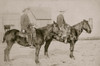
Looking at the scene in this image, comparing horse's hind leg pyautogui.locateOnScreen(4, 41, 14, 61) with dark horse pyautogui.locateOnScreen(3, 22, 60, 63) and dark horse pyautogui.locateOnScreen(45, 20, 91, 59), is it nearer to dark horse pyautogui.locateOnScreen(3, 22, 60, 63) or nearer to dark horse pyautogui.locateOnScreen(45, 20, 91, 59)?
dark horse pyautogui.locateOnScreen(3, 22, 60, 63)

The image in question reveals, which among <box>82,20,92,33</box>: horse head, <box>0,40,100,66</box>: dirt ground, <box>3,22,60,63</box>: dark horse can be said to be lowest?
<box>0,40,100,66</box>: dirt ground

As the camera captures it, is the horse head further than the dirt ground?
Yes

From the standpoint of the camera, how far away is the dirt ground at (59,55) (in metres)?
1.87

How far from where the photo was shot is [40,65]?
1.88 m

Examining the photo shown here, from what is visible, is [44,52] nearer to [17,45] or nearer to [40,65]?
[40,65]

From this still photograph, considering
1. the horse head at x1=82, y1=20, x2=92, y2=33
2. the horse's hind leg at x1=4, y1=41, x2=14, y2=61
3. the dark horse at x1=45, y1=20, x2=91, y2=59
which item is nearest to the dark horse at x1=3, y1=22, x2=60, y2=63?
the horse's hind leg at x1=4, y1=41, x2=14, y2=61

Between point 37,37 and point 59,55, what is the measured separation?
0.26m

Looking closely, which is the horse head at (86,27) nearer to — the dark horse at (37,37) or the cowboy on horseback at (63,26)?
the cowboy on horseback at (63,26)

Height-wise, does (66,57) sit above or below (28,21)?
below

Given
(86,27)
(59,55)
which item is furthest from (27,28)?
(86,27)

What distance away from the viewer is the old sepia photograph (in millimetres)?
1862

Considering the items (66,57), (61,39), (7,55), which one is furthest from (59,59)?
(7,55)

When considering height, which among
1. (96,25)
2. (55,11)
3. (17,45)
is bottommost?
(17,45)

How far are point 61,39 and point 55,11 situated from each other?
0.85 feet
